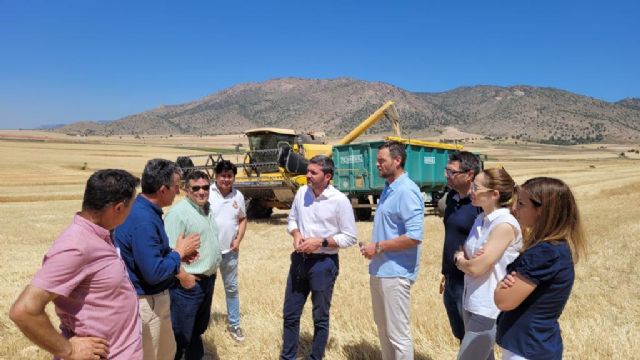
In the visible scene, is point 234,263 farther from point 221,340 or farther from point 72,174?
point 72,174

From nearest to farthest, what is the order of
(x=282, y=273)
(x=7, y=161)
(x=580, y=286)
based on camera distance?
(x=580, y=286)
(x=282, y=273)
(x=7, y=161)

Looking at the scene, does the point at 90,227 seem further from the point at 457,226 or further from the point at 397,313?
the point at 457,226

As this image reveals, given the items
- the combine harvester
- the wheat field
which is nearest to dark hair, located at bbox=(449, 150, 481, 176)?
the wheat field

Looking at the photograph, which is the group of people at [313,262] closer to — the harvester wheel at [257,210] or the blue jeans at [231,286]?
the blue jeans at [231,286]

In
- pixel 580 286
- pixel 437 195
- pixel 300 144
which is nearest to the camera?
pixel 580 286

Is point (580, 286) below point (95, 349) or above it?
below

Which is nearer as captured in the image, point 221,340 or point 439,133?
point 221,340

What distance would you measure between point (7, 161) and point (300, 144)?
3729 centimetres

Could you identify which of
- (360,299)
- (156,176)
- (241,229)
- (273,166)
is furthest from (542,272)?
(273,166)

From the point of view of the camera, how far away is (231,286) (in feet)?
17.6

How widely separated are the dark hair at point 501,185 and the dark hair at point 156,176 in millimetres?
2098

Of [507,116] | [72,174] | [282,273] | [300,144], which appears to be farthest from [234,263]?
[507,116]

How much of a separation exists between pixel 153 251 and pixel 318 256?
161cm

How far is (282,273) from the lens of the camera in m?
8.09
